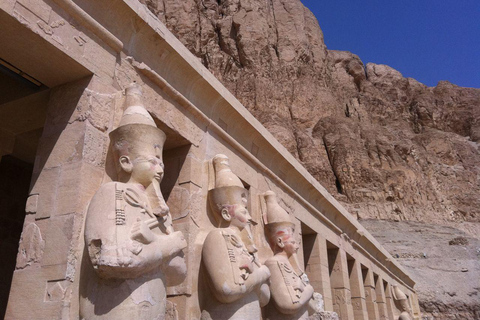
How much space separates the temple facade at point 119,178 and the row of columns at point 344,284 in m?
2.09

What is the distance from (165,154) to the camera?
15.7ft

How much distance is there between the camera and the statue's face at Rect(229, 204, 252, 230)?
4.43 meters

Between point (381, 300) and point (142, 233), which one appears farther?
point (381, 300)

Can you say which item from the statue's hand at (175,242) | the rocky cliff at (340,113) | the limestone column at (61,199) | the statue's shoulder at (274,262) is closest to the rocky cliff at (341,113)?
the rocky cliff at (340,113)

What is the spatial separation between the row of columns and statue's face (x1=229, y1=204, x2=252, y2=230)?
384 cm

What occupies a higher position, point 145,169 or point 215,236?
point 145,169

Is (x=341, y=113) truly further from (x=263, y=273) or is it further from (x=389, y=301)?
(x=263, y=273)

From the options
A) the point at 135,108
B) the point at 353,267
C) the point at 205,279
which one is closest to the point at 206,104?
the point at 135,108

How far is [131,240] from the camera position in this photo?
9.19 feet

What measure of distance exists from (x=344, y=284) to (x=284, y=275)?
4.34 meters

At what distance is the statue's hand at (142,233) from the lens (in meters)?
2.84

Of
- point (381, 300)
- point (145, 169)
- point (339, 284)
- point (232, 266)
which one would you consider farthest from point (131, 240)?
point (381, 300)

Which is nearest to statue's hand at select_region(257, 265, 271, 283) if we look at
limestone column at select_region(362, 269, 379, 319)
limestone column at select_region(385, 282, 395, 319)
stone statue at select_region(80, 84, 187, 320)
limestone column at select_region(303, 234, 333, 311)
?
stone statue at select_region(80, 84, 187, 320)

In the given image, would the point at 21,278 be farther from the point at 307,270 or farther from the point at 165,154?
the point at 307,270
